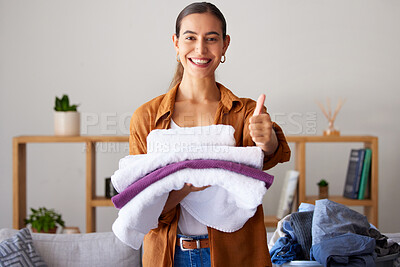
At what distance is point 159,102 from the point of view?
1.12m

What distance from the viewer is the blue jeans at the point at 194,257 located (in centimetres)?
105

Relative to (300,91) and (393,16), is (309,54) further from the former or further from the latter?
(393,16)

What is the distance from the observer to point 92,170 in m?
2.74

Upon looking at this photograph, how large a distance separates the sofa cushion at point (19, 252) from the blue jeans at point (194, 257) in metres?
0.96

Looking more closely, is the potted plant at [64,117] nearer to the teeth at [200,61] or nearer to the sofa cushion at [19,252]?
the sofa cushion at [19,252]

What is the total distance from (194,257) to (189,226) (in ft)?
0.23

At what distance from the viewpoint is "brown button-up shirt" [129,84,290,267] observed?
3.43 feet

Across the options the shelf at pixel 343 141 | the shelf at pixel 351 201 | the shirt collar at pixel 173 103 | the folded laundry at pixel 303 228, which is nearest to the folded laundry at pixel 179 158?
the shirt collar at pixel 173 103

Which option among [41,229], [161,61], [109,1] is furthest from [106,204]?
[109,1]

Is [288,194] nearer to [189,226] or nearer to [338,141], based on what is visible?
[338,141]

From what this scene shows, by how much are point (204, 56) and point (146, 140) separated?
24 centimetres

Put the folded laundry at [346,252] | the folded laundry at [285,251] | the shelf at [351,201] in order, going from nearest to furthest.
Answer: the folded laundry at [346,252] → the folded laundry at [285,251] → the shelf at [351,201]

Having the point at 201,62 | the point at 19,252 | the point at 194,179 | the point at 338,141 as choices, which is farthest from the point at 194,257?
the point at 338,141

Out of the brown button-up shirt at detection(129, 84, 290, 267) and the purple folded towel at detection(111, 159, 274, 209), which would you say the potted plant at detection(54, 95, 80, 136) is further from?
the purple folded towel at detection(111, 159, 274, 209)
